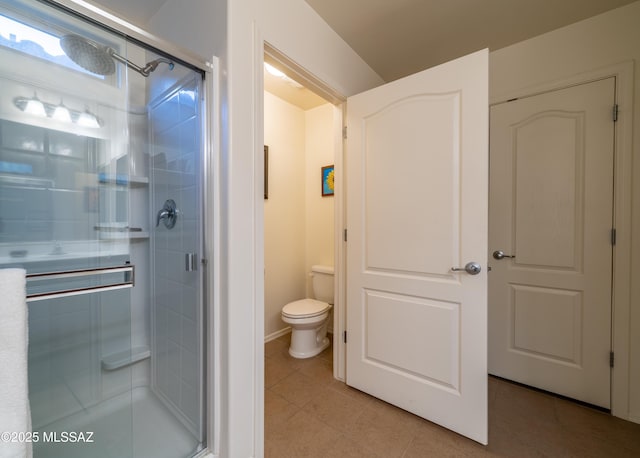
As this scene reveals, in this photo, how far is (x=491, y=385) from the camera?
187 centimetres

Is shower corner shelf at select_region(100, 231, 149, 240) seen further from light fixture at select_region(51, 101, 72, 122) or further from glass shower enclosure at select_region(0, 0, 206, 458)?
light fixture at select_region(51, 101, 72, 122)

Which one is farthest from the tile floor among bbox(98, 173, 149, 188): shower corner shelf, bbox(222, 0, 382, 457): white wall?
bbox(98, 173, 149, 188): shower corner shelf

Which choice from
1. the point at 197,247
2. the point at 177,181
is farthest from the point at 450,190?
the point at 177,181

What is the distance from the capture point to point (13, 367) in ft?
2.19

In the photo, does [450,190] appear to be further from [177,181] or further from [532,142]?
[177,181]

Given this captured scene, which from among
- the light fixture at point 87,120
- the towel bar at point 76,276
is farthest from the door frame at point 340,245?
the light fixture at point 87,120

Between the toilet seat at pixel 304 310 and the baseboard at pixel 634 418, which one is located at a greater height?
the toilet seat at pixel 304 310

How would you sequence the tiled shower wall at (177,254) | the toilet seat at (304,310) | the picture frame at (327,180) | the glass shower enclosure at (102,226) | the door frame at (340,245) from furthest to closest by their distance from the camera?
the picture frame at (327,180)
the toilet seat at (304,310)
the door frame at (340,245)
the tiled shower wall at (177,254)
the glass shower enclosure at (102,226)

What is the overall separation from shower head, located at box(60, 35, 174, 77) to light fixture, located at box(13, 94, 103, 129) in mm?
198

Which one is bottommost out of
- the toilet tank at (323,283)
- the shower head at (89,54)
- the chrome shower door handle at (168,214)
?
the toilet tank at (323,283)

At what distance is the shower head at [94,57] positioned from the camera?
1.08 meters

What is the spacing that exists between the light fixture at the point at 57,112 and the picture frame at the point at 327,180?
6.18 feet

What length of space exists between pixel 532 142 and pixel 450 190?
0.93 m

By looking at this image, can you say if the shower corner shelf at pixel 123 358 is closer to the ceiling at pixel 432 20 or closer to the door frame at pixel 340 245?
the door frame at pixel 340 245
